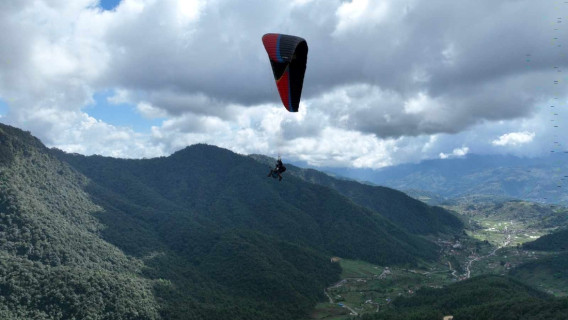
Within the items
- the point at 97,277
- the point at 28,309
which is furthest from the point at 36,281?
the point at 97,277

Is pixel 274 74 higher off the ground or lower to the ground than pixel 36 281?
higher

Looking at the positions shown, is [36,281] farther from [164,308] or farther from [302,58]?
[302,58]

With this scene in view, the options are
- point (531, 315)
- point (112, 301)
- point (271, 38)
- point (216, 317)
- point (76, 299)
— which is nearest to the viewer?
point (271, 38)

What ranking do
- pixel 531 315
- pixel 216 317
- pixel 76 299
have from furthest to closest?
1. pixel 216 317
2. pixel 76 299
3. pixel 531 315

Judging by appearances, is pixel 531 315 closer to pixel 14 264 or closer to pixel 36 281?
pixel 36 281

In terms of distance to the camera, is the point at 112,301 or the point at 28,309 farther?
the point at 112,301

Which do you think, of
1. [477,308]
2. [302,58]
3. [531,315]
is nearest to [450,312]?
[477,308]

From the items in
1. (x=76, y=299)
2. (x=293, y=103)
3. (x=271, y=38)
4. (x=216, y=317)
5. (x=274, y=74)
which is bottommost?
(x=216, y=317)
